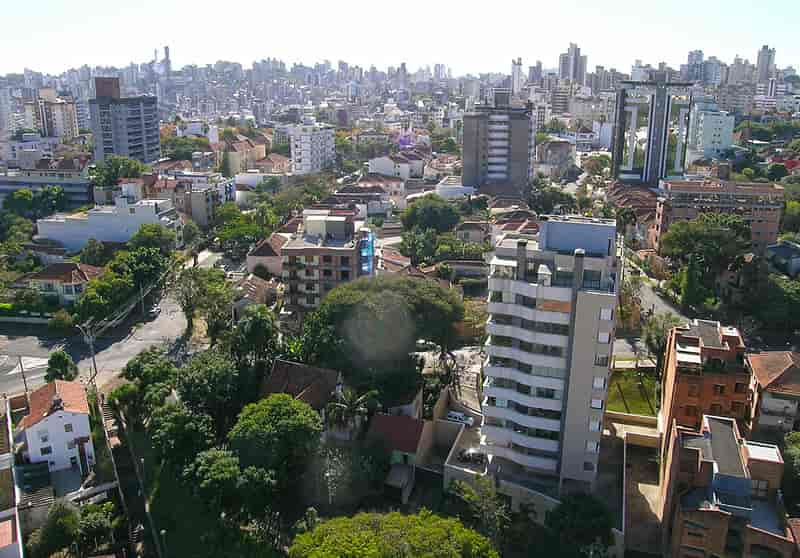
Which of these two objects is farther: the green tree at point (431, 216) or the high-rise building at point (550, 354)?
the green tree at point (431, 216)

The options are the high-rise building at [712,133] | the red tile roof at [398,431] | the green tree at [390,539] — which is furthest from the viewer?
the high-rise building at [712,133]

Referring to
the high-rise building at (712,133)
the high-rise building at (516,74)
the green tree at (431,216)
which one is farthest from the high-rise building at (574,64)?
the green tree at (431,216)

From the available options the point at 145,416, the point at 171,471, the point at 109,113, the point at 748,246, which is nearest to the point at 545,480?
the point at 171,471

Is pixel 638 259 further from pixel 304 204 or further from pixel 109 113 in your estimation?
pixel 109 113

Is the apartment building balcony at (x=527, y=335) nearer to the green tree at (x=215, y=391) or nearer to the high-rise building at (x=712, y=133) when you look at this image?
the green tree at (x=215, y=391)

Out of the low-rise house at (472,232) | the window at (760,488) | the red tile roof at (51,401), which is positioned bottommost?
the red tile roof at (51,401)

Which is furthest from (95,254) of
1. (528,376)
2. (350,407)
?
(528,376)

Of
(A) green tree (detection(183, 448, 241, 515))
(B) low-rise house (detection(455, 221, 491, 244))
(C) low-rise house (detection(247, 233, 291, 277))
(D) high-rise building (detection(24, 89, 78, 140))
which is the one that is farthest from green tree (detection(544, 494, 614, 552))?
(D) high-rise building (detection(24, 89, 78, 140))
